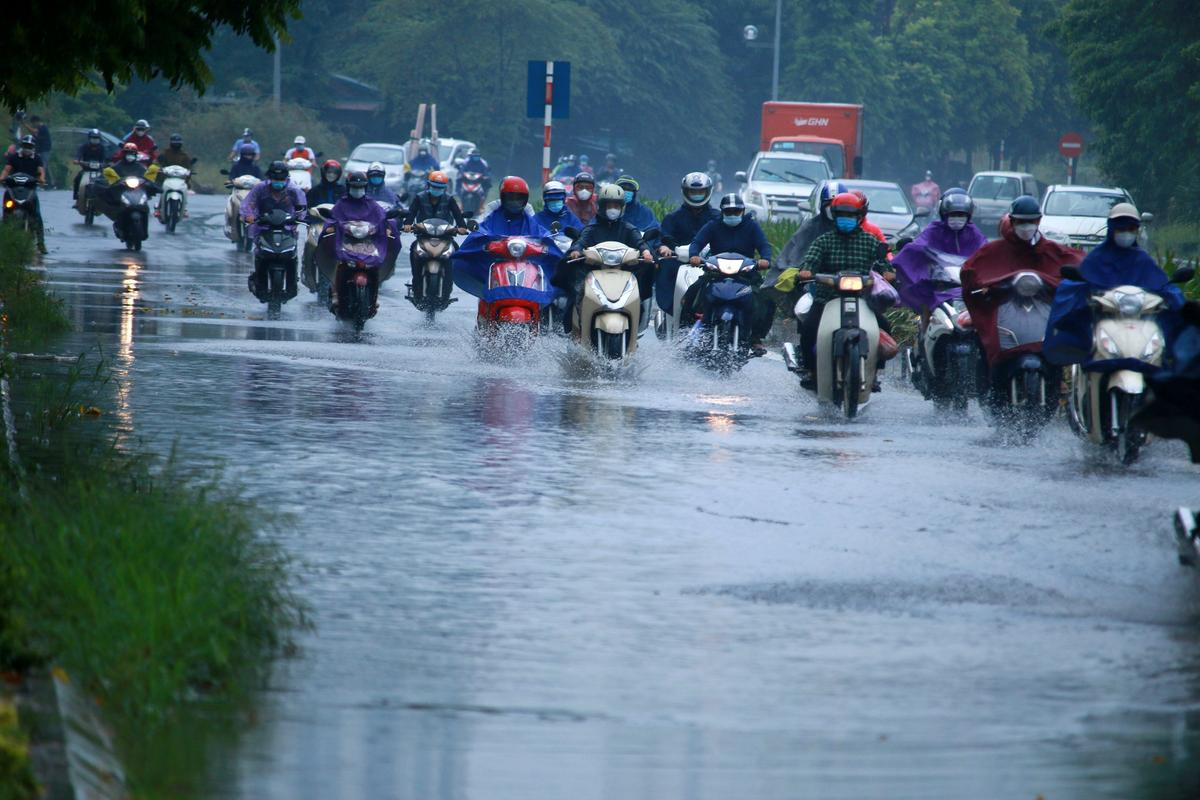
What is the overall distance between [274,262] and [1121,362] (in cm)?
1321

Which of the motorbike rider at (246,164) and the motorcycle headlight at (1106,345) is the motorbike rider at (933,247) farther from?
the motorbike rider at (246,164)

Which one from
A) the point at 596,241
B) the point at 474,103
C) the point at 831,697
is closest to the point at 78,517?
the point at 831,697

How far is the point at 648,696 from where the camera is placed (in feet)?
A: 22.4

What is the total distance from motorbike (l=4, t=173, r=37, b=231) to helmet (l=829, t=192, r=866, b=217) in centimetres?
1655

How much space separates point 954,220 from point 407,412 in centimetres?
478

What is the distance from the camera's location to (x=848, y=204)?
16.7 meters

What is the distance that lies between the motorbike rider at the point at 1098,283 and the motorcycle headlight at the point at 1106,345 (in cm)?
43

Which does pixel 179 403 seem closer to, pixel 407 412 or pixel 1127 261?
pixel 407 412

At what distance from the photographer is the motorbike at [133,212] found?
33.2 meters

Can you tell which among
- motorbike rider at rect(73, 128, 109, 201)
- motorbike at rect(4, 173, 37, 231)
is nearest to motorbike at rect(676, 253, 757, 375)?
motorbike at rect(4, 173, 37, 231)

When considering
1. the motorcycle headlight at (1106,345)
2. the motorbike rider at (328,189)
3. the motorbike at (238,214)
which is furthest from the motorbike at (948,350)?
the motorbike at (238,214)

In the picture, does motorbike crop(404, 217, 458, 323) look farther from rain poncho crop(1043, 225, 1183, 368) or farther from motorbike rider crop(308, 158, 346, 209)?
rain poncho crop(1043, 225, 1183, 368)

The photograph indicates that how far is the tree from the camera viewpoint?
9.06m

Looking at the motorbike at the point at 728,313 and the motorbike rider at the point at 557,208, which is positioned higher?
the motorbike rider at the point at 557,208
